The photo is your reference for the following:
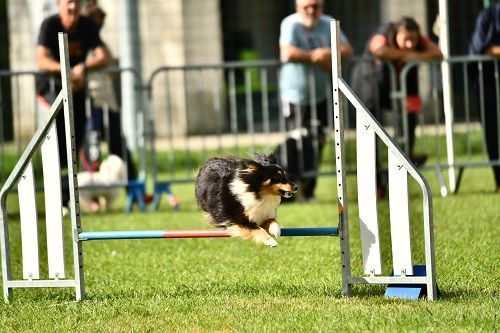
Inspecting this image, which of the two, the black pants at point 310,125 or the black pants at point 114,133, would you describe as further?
the black pants at point 114,133

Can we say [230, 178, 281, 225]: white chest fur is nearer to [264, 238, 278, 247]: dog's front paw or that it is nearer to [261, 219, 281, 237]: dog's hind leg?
[261, 219, 281, 237]: dog's hind leg

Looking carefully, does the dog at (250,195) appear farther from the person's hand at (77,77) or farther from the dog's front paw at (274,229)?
the person's hand at (77,77)

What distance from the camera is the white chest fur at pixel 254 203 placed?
6.41 m

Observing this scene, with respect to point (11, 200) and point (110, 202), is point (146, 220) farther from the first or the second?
point (11, 200)

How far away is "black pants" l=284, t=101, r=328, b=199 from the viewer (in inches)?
464

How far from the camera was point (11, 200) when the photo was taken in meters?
12.4

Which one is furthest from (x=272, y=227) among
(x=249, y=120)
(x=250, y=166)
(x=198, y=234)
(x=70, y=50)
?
(x=249, y=120)

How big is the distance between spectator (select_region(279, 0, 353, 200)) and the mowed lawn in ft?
6.45

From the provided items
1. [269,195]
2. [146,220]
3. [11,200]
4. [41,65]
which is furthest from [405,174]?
[11,200]

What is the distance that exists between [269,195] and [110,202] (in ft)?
18.4

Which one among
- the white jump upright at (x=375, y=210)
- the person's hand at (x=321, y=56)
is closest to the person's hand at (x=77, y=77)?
the person's hand at (x=321, y=56)

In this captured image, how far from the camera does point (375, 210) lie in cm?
600

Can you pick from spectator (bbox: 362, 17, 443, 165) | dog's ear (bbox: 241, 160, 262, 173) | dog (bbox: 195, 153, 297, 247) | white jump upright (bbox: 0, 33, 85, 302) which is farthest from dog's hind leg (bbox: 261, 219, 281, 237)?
spectator (bbox: 362, 17, 443, 165)

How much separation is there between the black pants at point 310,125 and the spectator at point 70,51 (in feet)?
6.18
